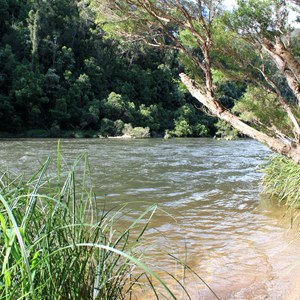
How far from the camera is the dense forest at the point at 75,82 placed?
41.7m

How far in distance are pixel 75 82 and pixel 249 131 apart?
44755 mm

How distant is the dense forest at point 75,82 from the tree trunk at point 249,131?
1333 inches

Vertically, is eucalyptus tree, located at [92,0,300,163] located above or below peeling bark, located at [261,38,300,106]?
above

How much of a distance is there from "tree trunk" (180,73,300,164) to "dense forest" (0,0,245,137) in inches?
1333

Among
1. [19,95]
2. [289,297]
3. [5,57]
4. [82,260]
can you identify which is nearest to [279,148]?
[289,297]

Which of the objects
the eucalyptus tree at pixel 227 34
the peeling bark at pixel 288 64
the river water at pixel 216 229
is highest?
the eucalyptus tree at pixel 227 34

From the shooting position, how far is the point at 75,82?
153 ft

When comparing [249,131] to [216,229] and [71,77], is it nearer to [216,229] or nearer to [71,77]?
[216,229]

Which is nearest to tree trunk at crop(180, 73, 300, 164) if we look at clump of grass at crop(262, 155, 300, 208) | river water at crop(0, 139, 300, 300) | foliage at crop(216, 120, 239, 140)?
river water at crop(0, 139, 300, 300)

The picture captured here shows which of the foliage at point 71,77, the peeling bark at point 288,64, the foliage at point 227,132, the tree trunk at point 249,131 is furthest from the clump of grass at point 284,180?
the foliage at point 227,132

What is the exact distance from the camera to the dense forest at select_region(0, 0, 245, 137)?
137 feet

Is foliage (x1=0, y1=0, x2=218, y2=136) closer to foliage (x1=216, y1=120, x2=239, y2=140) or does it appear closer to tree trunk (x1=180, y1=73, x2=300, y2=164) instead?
foliage (x1=216, y1=120, x2=239, y2=140)

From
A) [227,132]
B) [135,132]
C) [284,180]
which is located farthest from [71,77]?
[284,180]

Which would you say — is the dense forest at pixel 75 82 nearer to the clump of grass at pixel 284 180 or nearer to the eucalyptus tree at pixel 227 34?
the clump of grass at pixel 284 180
